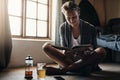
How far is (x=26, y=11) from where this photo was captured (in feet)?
12.1

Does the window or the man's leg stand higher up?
the window

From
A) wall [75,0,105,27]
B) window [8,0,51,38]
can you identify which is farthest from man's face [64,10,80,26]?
wall [75,0,105,27]

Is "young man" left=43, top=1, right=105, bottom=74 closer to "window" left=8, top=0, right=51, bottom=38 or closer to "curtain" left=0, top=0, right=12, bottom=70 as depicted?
"curtain" left=0, top=0, right=12, bottom=70

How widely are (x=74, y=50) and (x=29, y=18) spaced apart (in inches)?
62.4

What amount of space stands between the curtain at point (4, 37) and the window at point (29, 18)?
49 centimetres

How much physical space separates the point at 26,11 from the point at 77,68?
1639mm

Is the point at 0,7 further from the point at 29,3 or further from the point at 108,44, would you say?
the point at 108,44

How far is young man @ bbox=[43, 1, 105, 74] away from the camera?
2.41 m

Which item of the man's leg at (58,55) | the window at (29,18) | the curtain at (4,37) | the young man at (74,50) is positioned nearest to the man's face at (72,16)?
the young man at (74,50)

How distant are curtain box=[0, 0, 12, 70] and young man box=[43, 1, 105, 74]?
69 centimetres

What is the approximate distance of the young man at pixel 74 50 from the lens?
7.92ft

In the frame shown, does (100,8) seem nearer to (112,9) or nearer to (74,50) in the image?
(112,9)

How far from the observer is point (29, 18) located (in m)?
3.77

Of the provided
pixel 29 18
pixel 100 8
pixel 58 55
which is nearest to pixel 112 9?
pixel 100 8
